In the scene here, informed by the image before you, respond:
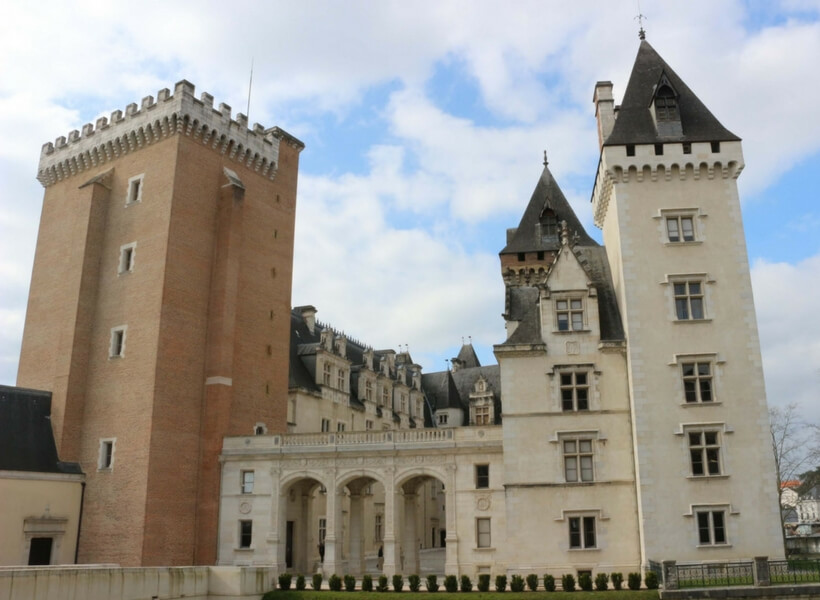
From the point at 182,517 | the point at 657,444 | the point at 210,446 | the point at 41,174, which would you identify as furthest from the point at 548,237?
the point at 41,174

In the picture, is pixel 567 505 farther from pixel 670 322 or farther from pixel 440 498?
pixel 440 498

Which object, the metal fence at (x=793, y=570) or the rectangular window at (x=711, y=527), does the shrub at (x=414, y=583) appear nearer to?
the rectangular window at (x=711, y=527)

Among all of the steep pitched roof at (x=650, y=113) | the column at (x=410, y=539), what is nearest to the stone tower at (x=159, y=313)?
the column at (x=410, y=539)

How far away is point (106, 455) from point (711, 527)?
26127mm

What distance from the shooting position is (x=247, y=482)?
35031 millimetres

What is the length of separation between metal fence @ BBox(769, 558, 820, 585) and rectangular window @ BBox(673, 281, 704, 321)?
919 centimetres

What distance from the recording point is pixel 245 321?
38.7 m

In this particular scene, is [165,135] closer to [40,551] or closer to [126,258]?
[126,258]

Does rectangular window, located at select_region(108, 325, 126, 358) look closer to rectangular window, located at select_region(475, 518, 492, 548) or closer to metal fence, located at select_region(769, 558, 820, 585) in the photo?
rectangular window, located at select_region(475, 518, 492, 548)

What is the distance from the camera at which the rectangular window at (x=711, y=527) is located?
2662cm

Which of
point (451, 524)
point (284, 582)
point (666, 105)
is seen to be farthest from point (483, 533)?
point (666, 105)

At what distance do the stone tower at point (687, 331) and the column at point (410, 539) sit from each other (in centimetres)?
1129

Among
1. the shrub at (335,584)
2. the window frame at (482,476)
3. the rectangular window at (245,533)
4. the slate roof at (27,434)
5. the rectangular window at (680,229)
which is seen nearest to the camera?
the shrub at (335,584)

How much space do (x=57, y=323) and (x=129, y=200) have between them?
283 inches
